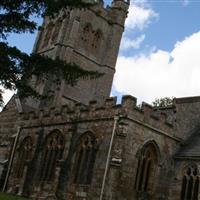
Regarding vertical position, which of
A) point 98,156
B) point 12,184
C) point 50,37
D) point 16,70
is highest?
point 50,37

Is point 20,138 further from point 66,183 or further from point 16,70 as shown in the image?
point 16,70

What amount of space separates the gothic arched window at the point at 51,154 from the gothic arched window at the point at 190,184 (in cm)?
734

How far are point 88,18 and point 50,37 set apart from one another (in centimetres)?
444

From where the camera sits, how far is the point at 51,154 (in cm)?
2656

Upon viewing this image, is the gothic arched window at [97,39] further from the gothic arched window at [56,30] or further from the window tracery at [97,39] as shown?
the gothic arched window at [56,30]

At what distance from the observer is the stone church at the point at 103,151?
22156 mm

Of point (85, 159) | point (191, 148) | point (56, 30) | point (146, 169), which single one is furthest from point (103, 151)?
point (56, 30)

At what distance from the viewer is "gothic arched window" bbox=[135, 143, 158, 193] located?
23.0 m

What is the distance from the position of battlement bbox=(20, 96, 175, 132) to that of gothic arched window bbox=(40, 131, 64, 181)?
104 cm

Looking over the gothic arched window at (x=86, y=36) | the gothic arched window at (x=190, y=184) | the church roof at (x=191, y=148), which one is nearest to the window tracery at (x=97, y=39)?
the gothic arched window at (x=86, y=36)

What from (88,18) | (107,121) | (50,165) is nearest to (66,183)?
(50,165)

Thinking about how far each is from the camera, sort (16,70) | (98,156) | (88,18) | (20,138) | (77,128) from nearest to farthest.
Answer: (16,70) < (98,156) < (77,128) < (20,138) < (88,18)

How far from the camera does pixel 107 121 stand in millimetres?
Result: 23109

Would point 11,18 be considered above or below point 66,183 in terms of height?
above
